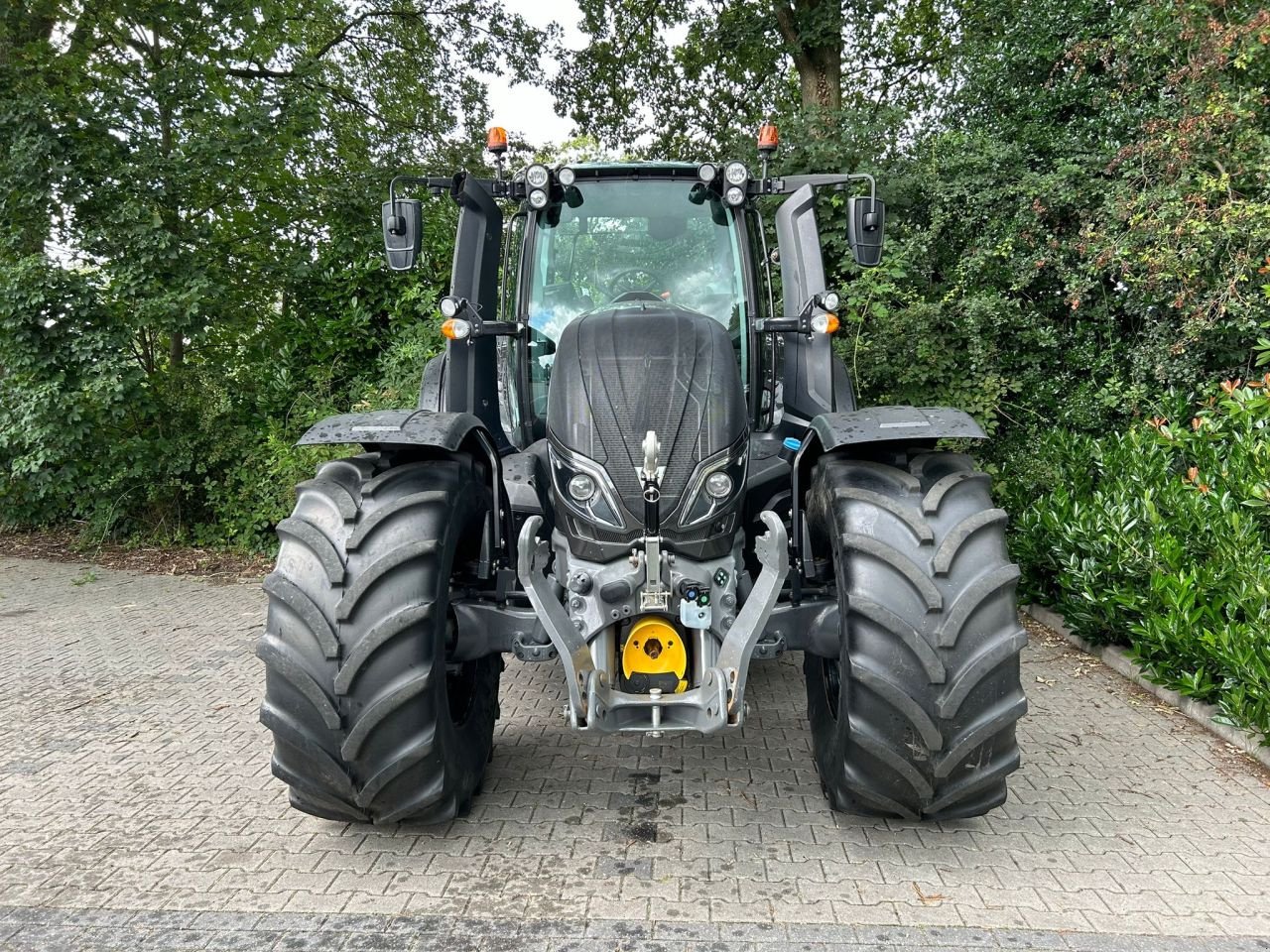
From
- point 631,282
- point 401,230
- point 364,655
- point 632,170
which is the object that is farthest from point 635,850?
point 632,170

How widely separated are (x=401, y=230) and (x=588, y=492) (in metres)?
1.63

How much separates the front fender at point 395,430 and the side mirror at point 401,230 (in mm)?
978

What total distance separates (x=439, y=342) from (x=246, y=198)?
2.32 metres

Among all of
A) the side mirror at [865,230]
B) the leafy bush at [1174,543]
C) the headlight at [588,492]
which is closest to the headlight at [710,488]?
the headlight at [588,492]

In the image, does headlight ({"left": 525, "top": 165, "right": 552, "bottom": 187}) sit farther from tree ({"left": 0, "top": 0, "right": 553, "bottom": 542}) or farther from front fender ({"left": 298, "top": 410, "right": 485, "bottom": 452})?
tree ({"left": 0, "top": 0, "right": 553, "bottom": 542})

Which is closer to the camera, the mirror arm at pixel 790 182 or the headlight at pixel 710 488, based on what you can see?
the headlight at pixel 710 488

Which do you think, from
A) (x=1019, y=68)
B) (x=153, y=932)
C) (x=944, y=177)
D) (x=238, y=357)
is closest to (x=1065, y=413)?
(x=944, y=177)

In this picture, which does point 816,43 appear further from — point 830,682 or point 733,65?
point 830,682

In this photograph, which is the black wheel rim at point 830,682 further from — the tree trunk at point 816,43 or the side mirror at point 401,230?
the tree trunk at point 816,43

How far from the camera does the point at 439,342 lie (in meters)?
8.45

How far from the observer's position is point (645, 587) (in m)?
2.83

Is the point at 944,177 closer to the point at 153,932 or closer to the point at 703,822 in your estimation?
the point at 703,822

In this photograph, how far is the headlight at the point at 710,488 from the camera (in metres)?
2.98

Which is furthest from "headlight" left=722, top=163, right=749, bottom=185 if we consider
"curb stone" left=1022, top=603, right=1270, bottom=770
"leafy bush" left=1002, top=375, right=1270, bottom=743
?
"curb stone" left=1022, top=603, right=1270, bottom=770
